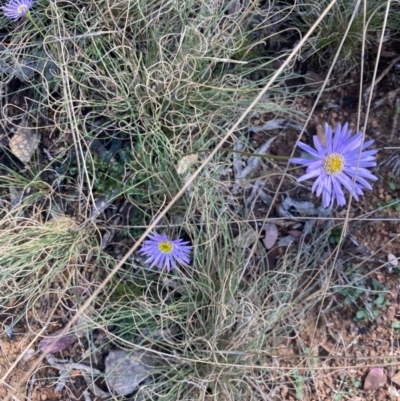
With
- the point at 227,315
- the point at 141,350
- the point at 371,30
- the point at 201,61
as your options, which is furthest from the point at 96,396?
the point at 371,30

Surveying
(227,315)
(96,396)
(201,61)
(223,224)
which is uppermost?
(201,61)

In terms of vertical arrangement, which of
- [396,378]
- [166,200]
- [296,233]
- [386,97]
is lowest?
[396,378]

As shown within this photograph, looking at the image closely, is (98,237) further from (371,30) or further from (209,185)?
(371,30)

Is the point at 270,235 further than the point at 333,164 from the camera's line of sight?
Yes

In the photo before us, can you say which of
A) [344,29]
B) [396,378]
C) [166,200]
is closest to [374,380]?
[396,378]

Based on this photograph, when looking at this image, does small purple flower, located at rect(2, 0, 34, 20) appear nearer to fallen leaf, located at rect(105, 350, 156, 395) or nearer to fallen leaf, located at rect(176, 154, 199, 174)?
fallen leaf, located at rect(176, 154, 199, 174)

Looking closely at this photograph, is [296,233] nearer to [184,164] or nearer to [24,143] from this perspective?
[184,164]

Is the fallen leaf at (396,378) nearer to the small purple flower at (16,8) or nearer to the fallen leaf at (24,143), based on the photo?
the fallen leaf at (24,143)
